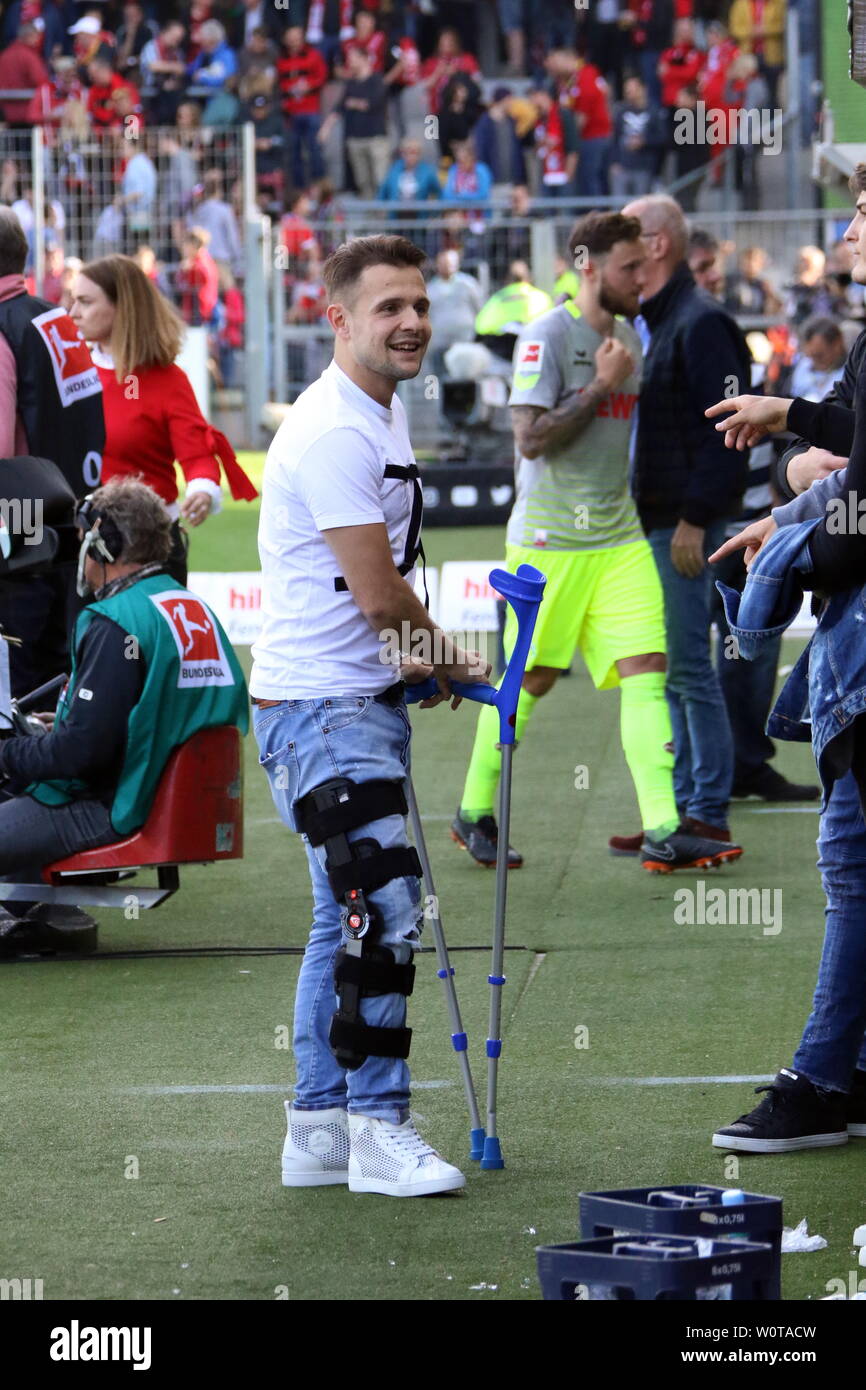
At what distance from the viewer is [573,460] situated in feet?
23.7

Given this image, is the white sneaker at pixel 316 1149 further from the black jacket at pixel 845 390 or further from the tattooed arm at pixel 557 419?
the tattooed arm at pixel 557 419

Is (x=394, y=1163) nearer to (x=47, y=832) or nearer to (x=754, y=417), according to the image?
(x=754, y=417)

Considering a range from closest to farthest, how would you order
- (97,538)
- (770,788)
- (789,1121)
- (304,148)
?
1. (789,1121)
2. (97,538)
3. (770,788)
4. (304,148)

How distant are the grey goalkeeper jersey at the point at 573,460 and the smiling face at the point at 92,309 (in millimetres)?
1381

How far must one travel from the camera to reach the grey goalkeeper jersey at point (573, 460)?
7.19m

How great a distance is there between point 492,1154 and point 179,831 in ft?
6.43

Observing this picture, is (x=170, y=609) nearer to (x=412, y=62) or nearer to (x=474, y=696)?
(x=474, y=696)

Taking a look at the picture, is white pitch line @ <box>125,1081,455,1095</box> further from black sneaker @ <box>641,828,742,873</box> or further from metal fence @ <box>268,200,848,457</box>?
metal fence @ <box>268,200,848,457</box>

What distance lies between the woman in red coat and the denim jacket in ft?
11.2

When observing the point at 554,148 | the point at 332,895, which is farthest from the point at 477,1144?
the point at 554,148

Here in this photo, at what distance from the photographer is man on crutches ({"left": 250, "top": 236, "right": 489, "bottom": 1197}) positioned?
13.7 feet

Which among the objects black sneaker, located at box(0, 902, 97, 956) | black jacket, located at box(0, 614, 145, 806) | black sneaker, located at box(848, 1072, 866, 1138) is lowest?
black sneaker, located at box(0, 902, 97, 956)

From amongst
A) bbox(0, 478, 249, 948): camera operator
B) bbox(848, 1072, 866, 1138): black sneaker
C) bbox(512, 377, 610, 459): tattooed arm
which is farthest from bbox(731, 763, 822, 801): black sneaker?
bbox(848, 1072, 866, 1138): black sneaker
